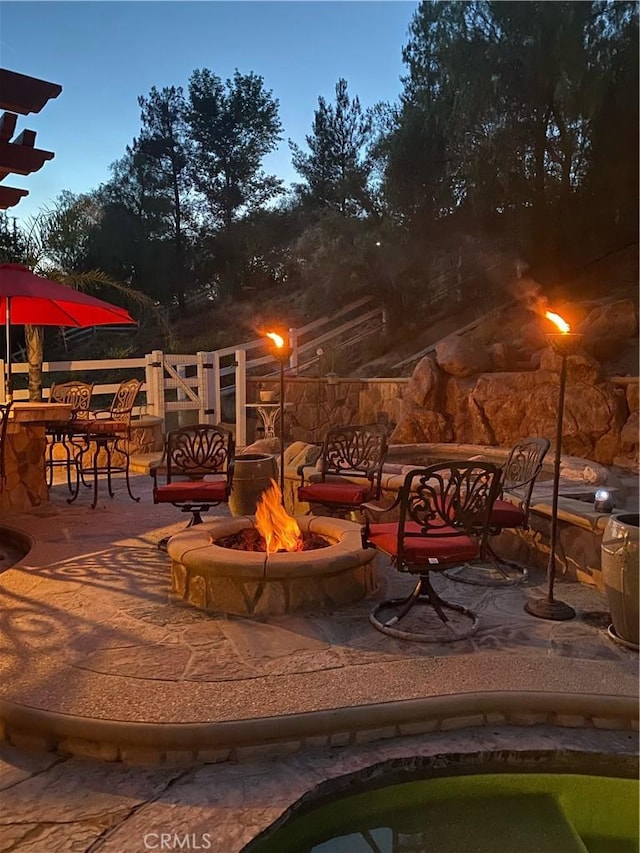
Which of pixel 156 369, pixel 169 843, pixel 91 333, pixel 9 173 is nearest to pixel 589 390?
pixel 156 369

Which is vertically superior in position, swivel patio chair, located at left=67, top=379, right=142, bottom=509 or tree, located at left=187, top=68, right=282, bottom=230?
tree, located at left=187, top=68, right=282, bottom=230

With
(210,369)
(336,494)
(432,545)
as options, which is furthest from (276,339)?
(210,369)

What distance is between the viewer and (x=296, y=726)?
248 centimetres

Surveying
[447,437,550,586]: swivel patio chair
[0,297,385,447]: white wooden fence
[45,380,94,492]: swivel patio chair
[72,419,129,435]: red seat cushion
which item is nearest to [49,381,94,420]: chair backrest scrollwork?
[45,380,94,492]: swivel patio chair

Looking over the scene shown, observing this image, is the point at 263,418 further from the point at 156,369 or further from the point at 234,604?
the point at 234,604

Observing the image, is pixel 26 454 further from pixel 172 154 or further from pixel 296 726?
pixel 172 154

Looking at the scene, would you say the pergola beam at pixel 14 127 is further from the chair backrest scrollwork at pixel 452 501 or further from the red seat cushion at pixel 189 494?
the chair backrest scrollwork at pixel 452 501

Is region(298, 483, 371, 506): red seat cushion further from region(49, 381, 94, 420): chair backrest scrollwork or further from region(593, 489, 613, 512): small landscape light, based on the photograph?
region(49, 381, 94, 420): chair backrest scrollwork

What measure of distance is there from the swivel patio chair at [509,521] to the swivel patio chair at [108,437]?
352 cm

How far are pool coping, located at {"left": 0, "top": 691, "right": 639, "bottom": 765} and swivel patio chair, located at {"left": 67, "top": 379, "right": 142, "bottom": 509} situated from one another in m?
3.63

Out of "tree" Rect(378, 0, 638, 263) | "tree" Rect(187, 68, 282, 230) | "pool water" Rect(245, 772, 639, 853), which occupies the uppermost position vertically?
"tree" Rect(187, 68, 282, 230)

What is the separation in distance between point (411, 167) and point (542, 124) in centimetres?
284

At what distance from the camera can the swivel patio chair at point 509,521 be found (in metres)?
4.13

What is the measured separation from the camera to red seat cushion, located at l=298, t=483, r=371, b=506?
15.1 ft
